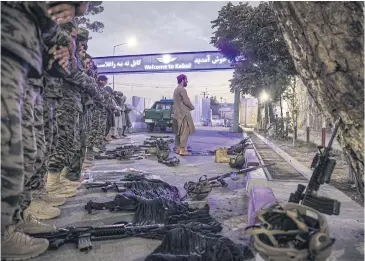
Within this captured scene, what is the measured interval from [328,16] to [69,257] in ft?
7.24

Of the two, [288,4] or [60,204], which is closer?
[288,4]

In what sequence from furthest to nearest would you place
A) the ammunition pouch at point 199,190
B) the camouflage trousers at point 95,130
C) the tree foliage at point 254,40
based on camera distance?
the camouflage trousers at point 95,130, the tree foliage at point 254,40, the ammunition pouch at point 199,190

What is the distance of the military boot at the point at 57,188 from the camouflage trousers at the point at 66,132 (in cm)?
9

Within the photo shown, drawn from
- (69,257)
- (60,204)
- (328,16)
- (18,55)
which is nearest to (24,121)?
(18,55)

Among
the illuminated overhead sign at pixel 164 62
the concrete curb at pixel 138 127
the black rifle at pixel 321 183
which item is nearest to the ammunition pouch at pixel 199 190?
the black rifle at pixel 321 183

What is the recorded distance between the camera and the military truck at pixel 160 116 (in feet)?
66.4

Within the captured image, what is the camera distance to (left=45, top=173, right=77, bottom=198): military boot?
386 centimetres

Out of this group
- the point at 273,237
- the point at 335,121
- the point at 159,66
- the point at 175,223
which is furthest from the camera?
the point at 159,66

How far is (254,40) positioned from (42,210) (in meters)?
6.21

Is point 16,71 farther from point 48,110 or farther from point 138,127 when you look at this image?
point 138,127

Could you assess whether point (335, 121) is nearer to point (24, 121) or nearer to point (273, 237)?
point (273, 237)

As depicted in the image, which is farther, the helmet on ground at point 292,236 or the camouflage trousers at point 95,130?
the camouflage trousers at point 95,130

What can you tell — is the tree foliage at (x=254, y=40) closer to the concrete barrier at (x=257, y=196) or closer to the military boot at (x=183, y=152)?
the military boot at (x=183, y=152)

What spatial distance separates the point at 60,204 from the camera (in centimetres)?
359
